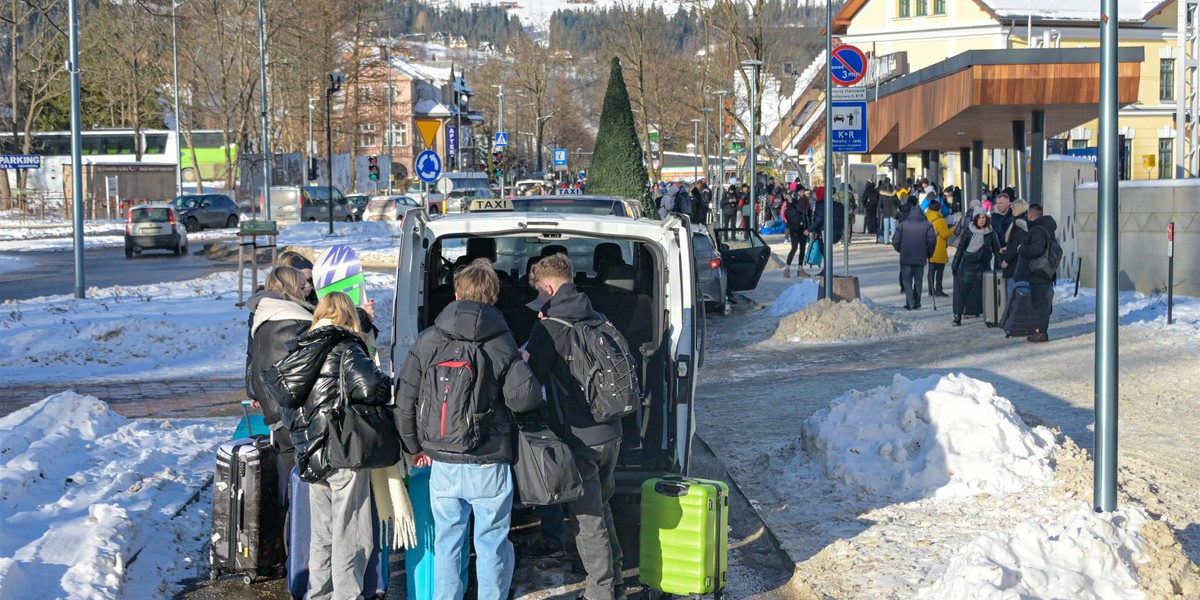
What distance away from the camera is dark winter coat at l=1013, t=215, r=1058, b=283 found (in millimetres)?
15094

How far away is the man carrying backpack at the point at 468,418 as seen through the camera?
18.0ft

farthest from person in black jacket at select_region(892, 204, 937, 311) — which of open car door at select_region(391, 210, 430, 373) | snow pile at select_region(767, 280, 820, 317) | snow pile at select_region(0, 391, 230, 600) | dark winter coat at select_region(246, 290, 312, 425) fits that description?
dark winter coat at select_region(246, 290, 312, 425)

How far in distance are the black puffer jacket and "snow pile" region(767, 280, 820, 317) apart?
1431 centimetres

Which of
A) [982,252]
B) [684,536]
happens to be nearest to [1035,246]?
[982,252]

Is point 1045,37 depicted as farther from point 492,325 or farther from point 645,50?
point 492,325

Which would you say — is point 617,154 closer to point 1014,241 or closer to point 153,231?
point 1014,241

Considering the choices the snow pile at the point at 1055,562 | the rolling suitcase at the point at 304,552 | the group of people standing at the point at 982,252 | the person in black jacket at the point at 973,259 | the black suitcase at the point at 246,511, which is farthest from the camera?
the person in black jacket at the point at 973,259

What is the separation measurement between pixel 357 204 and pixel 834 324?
48.3m

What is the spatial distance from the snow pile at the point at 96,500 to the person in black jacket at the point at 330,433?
3.52 ft

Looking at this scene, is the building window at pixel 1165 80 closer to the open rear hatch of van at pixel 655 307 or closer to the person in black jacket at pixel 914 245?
the person in black jacket at pixel 914 245

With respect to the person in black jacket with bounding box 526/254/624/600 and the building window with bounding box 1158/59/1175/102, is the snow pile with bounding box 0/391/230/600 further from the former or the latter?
the building window with bounding box 1158/59/1175/102

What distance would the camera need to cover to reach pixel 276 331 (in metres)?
6.29

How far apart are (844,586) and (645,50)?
223ft

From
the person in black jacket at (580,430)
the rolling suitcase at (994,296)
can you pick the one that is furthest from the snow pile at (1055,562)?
the rolling suitcase at (994,296)
